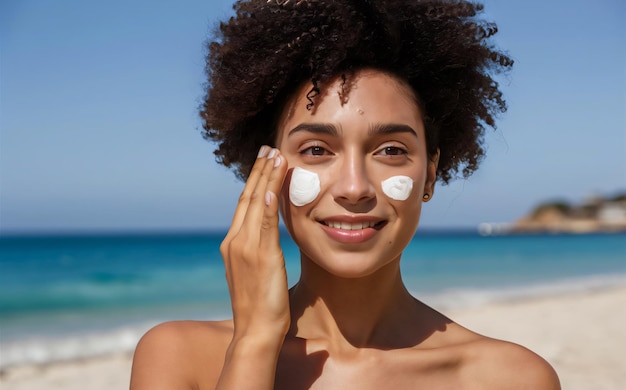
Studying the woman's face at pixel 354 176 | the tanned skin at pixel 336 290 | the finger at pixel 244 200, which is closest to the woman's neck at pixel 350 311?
the tanned skin at pixel 336 290

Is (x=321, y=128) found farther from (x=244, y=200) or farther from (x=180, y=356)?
(x=180, y=356)

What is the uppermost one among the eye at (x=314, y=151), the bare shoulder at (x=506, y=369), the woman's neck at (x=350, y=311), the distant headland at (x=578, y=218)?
the distant headland at (x=578, y=218)

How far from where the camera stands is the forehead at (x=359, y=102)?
2.61 metres

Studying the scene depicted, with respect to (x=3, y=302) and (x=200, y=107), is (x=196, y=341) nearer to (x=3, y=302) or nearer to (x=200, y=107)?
(x=200, y=107)

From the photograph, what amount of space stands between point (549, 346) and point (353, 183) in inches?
347

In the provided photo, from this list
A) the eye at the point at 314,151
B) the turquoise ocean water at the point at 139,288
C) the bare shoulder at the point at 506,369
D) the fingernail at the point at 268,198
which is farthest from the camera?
the turquoise ocean water at the point at 139,288

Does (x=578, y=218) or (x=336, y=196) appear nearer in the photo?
(x=336, y=196)

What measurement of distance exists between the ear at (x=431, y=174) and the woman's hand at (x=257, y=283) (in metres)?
0.70

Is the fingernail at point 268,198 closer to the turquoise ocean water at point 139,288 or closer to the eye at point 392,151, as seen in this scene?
the eye at point 392,151

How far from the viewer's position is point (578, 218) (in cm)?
9188

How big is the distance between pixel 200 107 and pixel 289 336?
120 cm

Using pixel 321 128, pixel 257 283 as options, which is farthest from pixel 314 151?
pixel 257 283

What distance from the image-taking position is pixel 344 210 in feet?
8.37

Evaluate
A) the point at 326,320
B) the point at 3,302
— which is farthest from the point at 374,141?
the point at 3,302
